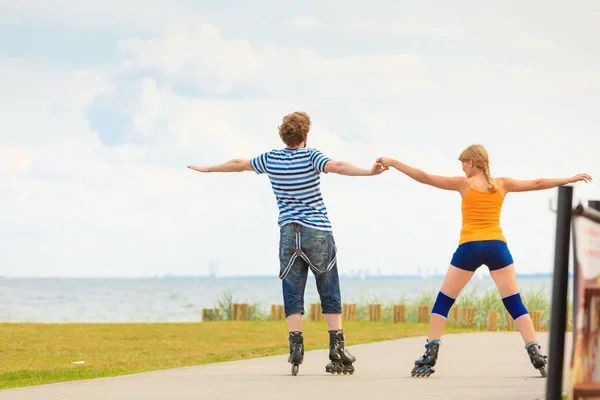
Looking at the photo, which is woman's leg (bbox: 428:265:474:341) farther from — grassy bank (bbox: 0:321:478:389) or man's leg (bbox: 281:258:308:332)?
grassy bank (bbox: 0:321:478:389)

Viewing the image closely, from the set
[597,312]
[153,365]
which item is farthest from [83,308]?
[597,312]

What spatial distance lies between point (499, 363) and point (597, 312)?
237 inches

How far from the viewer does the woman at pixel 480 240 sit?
351 inches

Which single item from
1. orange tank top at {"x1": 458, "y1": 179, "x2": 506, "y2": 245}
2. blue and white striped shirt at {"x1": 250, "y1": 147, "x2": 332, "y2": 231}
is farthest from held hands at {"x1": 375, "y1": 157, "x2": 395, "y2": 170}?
orange tank top at {"x1": 458, "y1": 179, "x2": 506, "y2": 245}

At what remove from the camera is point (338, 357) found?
9.34 m

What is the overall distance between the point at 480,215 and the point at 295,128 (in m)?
1.82

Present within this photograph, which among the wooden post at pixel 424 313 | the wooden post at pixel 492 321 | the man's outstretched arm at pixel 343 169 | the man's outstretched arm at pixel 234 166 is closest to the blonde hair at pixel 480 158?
the man's outstretched arm at pixel 343 169

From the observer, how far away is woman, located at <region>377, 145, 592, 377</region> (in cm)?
891

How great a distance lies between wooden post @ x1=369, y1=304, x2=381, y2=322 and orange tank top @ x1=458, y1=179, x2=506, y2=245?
1361 centimetres

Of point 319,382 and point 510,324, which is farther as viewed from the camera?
point 510,324

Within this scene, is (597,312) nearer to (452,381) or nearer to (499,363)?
(452,381)

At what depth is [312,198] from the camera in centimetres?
927

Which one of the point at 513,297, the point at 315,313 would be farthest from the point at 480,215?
the point at 315,313

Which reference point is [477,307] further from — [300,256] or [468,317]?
[300,256]
